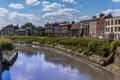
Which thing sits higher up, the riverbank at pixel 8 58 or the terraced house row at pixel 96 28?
the terraced house row at pixel 96 28

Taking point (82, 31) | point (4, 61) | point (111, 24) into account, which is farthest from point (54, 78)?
point (82, 31)

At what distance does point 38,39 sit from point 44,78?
89984mm

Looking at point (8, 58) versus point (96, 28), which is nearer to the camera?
point (8, 58)

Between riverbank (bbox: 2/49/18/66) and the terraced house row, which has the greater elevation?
the terraced house row

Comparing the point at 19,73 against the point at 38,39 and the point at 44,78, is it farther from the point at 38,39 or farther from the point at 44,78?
the point at 38,39

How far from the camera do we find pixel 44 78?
32.7 meters

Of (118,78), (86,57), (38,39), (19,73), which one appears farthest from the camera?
(38,39)

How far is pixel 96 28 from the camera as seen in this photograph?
96125mm

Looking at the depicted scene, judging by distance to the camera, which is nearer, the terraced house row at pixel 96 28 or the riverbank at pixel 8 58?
the riverbank at pixel 8 58

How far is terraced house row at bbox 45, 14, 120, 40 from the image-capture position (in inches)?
2975

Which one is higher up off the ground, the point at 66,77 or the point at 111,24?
the point at 111,24

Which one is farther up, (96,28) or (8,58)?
(96,28)

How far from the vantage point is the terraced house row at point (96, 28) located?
7556 cm

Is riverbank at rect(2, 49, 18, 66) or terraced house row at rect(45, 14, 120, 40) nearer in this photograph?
riverbank at rect(2, 49, 18, 66)
